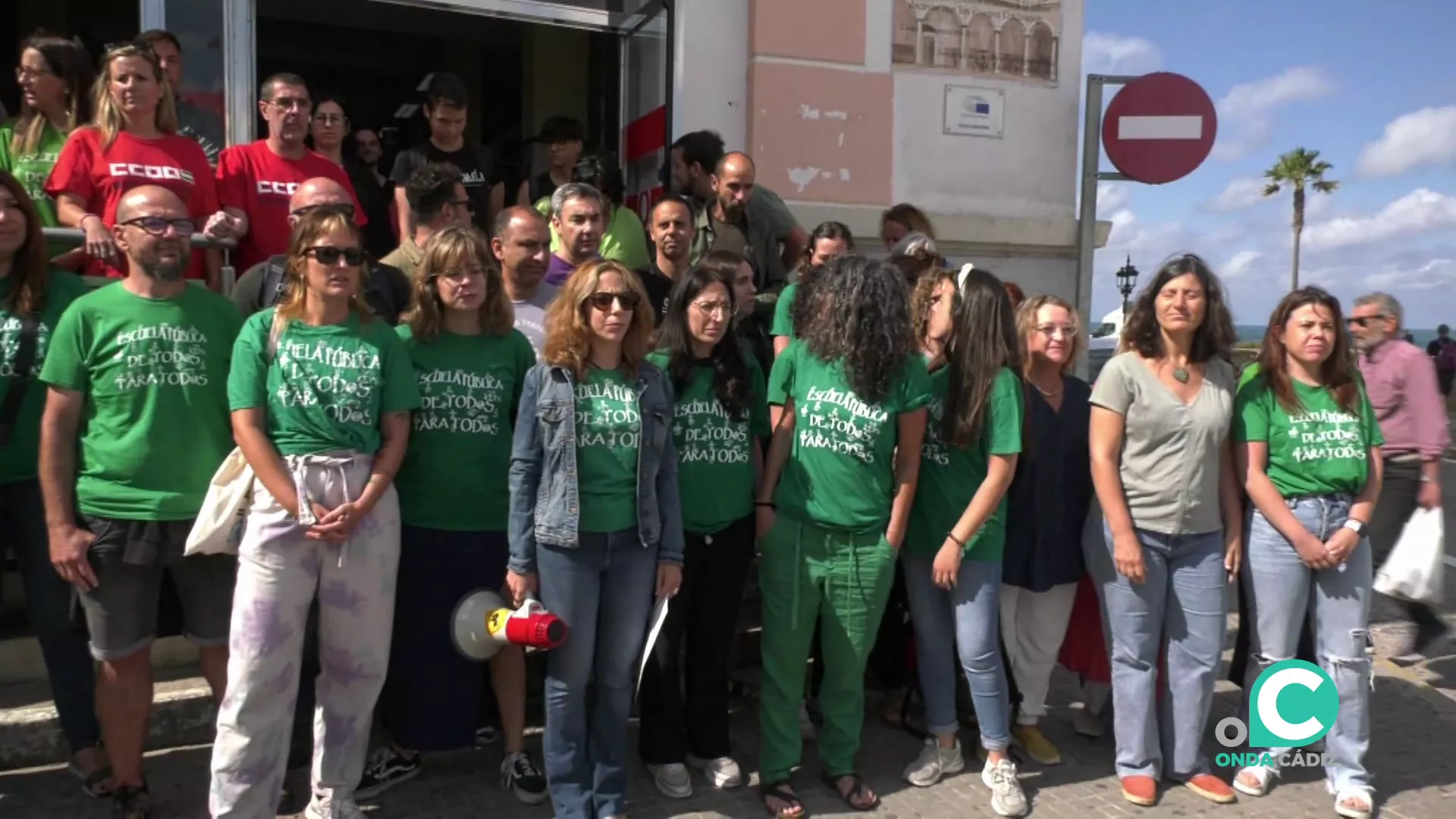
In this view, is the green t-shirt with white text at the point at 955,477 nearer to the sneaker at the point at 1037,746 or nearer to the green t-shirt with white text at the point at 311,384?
the sneaker at the point at 1037,746

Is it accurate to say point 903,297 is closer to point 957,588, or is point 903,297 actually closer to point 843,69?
point 957,588

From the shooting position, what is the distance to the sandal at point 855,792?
3.66 m

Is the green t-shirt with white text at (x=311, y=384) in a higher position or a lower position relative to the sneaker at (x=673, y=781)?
higher

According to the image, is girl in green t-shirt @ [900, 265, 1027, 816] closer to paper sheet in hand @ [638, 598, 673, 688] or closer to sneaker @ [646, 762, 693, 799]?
sneaker @ [646, 762, 693, 799]

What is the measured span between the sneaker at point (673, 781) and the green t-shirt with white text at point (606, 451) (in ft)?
3.26

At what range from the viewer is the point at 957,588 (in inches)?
149

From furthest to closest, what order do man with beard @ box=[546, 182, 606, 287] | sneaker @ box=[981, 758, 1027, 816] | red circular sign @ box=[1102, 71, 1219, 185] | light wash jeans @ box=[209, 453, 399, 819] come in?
red circular sign @ box=[1102, 71, 1219, 185]
man with beard @ box=[546, 182, 606, 287]
sneaker @ box=[981, 758, 1027, 816]
light wash jeans @ box=[209, 453, 399, 819]

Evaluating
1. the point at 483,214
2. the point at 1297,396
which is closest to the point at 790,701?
the point at 1297,396

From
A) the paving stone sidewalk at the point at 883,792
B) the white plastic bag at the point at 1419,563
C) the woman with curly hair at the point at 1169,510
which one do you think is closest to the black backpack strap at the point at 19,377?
the paving stone sidewalk at the point at 883,792

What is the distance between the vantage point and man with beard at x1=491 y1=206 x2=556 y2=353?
12.6 ft

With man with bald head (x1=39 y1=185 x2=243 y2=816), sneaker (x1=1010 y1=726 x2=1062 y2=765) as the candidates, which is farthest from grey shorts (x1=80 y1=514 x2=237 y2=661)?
sneaker (x1=1010 y1=726 x2=1062 y2=765)

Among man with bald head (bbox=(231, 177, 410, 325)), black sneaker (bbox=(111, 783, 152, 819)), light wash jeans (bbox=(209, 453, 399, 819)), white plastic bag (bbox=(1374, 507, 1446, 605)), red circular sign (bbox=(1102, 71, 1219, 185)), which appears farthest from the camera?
red circular sign (bbox=(1102, 71, 1219, 185))

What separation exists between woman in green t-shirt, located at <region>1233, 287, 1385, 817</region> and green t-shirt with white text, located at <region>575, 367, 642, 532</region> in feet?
7.35

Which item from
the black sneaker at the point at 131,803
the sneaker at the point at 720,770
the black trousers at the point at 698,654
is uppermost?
the black trousers at the point at 698,654
